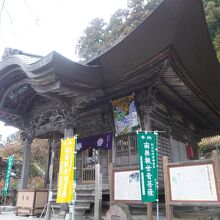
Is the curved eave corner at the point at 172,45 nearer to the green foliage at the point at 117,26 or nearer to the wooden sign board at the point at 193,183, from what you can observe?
the wooden sign board at the point at 193,183

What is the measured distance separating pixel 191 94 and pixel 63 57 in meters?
4.97

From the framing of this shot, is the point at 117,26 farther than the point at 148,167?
Yes

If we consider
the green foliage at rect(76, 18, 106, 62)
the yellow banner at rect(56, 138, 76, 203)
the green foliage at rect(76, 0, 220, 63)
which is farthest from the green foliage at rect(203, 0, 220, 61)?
the yellow banner at rect(56, 138, 76, 203)

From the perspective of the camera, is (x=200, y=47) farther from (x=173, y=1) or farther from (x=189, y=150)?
(x=189, y=150)

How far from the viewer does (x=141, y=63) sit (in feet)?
24.1

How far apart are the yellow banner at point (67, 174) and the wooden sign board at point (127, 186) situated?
118cm

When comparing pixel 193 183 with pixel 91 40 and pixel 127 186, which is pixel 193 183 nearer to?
pixel 127 186

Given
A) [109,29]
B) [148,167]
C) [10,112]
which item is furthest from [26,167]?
[109,29]

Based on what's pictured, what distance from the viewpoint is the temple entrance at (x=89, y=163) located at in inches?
410

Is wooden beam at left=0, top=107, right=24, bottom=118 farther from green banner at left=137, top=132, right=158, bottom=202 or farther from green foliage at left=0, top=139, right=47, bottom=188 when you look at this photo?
green foliage at left=0, top=139, right=47, bottom=188

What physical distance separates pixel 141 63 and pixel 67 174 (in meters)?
3.70

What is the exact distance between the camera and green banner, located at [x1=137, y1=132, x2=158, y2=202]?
5969 millimetres

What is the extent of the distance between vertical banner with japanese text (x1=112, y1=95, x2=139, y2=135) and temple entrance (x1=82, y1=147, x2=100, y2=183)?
1744 mm

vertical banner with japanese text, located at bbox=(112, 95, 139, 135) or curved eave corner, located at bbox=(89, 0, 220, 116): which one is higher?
curved eave corner, located at bbox=(89, 0, 220, 116)
